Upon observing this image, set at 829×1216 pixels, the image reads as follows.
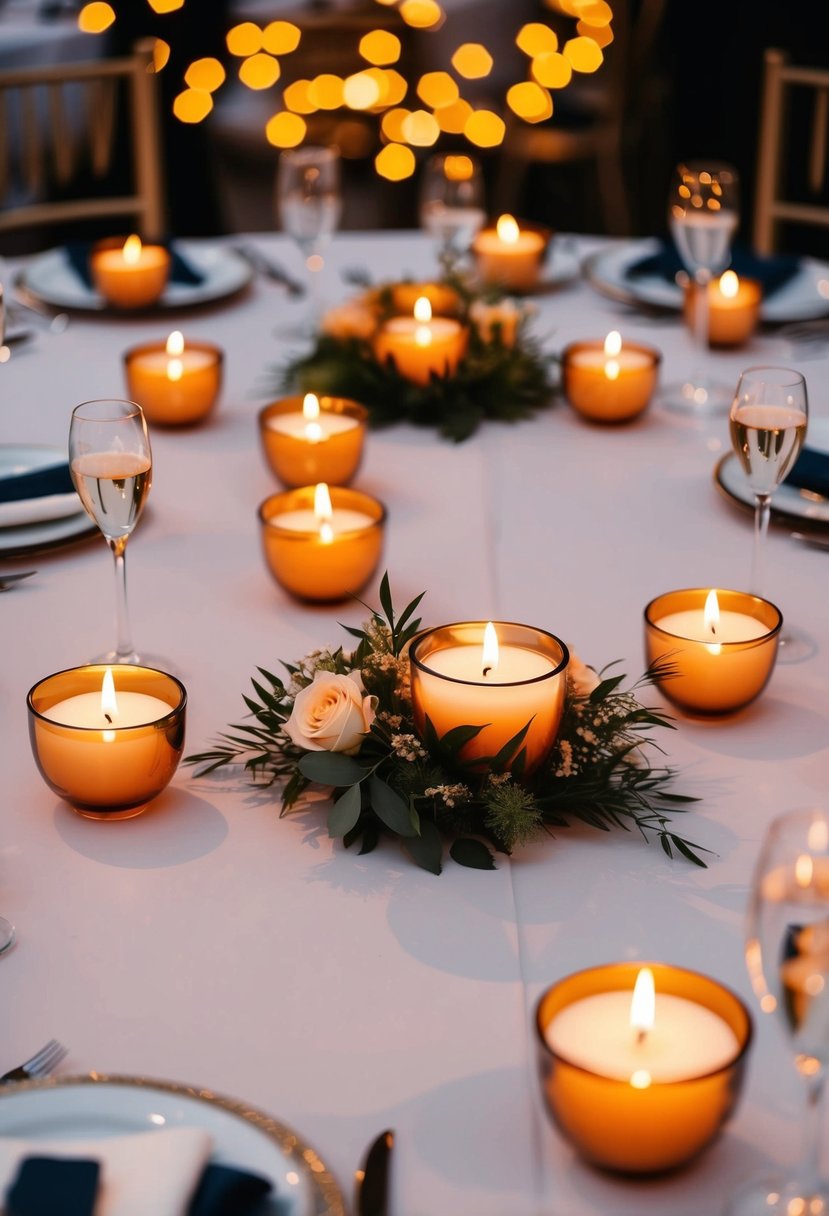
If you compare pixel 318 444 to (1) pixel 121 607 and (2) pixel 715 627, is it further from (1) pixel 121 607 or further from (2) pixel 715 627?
(2) pixel 715 627

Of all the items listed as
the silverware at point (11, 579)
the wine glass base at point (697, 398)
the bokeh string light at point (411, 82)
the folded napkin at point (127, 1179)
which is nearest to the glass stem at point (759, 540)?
the wine glass base at point (697, 398)

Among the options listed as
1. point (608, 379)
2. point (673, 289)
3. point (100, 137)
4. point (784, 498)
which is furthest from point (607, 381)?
point (100, 137)

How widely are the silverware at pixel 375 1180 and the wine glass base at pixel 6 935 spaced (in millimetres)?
259

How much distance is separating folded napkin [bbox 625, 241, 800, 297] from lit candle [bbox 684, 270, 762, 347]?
0.11 meters

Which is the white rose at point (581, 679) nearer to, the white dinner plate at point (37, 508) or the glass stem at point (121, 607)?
the glass stem at point (121, 607)

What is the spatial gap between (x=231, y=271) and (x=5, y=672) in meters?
1.11

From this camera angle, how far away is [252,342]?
1.92 metres

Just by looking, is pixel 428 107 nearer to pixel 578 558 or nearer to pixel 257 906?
pixel 578 558

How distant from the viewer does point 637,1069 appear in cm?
66

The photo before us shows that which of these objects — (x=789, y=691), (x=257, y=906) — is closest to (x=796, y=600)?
(x=789, y=691)

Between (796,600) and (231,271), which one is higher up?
(231,271)

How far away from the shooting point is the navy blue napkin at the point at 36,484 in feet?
4.45

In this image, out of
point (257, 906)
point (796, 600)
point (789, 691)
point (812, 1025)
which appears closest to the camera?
point (812, 1025)

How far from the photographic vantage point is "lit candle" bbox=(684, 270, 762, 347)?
5.99 feet
